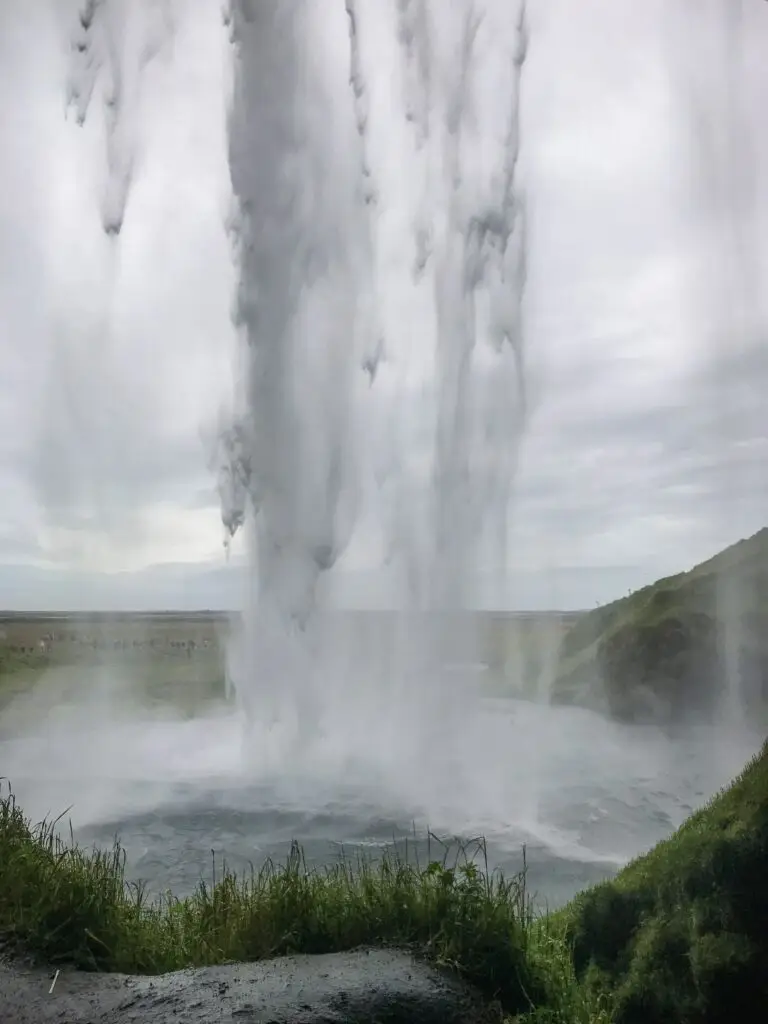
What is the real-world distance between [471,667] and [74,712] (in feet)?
48.1

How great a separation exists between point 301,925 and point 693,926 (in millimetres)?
2903

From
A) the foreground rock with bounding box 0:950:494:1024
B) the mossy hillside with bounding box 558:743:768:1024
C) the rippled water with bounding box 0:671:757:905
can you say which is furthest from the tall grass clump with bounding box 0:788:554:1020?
the rippled water with bounding box 0:671:757:905

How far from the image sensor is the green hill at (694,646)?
86.4 ft

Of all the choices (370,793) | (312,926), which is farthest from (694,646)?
(312,926)

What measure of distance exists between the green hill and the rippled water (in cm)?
170

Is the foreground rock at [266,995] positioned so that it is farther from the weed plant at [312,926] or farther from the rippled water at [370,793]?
the rippled water at [370,793]

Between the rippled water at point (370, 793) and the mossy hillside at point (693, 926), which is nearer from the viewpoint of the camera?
the mossy hillside at point (693, 926)

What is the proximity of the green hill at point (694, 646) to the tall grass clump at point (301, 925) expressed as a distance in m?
21.7

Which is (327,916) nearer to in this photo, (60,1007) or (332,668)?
(60,1007)

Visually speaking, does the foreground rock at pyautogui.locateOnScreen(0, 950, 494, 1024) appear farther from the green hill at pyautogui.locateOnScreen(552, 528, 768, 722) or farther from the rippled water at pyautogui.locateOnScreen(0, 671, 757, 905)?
the green hill at pyautogui.locateOnScreen(552, 528, 768, 722)

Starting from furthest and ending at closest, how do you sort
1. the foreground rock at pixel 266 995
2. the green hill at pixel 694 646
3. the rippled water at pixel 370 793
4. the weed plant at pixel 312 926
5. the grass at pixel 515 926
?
1. the green hill at pixel 694 646
2. the rippled water at pixel 370 793
3. the weed plant at pixel 312 926
4. the grass at pixel 515 926
5. the foreground rock at pixel 266 995

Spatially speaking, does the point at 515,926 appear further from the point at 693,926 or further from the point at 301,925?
the point at 301,925

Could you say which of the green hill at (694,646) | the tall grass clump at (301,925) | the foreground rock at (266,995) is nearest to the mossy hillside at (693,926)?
the tall grass clump at (301,925)

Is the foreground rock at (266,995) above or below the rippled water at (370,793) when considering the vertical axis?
above
